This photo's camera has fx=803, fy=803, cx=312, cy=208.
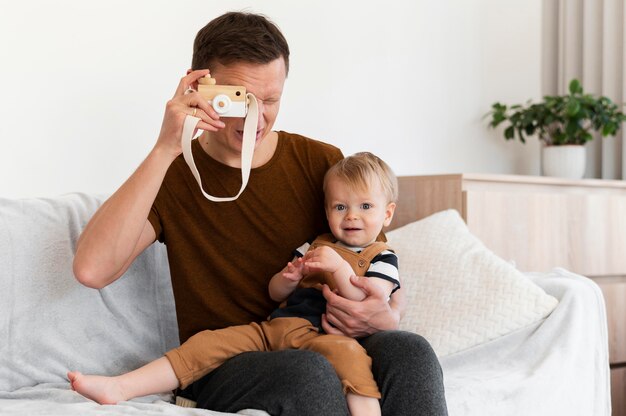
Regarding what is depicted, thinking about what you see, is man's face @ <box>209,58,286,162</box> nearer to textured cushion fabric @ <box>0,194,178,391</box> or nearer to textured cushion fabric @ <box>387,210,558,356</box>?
textured cushion fabric @ <box>0,194,178,391</box>

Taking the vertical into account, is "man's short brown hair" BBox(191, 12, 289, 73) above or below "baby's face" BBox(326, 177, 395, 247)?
above

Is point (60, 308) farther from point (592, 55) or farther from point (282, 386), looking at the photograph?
point (592, 55)

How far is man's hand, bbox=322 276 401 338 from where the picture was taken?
1.45 metres

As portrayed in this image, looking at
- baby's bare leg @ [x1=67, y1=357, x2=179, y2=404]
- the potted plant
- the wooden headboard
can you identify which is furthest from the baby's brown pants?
the potted plant

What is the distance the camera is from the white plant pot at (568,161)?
9.85 feet

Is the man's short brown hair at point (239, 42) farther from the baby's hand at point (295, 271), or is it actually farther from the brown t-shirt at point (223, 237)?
the baby's hand at point (295, 271)

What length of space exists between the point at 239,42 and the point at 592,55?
87.1 inches

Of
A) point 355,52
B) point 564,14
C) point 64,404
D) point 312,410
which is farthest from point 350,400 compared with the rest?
point 564,14

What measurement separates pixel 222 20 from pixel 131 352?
0.72 metres

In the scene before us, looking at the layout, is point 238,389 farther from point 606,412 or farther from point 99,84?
point 99,84

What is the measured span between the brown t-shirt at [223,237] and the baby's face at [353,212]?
8cm

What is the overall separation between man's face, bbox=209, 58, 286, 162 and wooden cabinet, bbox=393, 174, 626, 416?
95 cm

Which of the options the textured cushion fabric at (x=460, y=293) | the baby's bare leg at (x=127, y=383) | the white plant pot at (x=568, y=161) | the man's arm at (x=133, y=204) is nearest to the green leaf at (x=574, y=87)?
the white plant pot at (x=568, y=161)

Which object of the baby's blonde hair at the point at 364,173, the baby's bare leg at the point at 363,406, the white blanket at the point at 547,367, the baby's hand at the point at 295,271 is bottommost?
the white blanket at the point at 547,367
